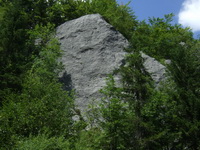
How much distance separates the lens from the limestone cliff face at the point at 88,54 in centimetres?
2725

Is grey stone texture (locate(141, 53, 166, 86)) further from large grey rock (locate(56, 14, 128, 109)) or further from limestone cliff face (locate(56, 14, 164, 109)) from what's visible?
large grey rock (locate(56, 14, 128, 109))

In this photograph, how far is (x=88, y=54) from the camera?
3020 cm

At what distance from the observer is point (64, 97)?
20625 millimetres

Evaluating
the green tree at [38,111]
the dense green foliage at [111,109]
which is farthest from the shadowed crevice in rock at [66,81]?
the green tree at [38,111]

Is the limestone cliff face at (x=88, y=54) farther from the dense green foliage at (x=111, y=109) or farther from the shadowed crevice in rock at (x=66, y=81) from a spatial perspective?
the dense green foliage at (x=111, y=109)

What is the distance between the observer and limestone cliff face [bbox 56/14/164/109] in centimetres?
2725

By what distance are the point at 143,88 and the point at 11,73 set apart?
471 inches

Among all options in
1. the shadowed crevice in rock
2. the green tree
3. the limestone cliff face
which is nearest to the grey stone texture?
the limestone cliff face

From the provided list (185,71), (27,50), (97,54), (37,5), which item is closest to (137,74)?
(185,71)

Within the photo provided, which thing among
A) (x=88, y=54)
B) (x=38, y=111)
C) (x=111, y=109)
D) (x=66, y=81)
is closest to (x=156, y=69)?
(x=88, y=54)

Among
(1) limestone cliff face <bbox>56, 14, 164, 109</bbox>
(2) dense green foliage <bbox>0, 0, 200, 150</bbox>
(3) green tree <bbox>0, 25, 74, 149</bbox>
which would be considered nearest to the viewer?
(2) dense green foliage <bbox>0, 0, 200, 150</bbox>

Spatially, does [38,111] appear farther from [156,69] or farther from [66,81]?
[156,69]

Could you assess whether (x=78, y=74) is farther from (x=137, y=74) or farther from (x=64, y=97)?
(x=137, y=74)

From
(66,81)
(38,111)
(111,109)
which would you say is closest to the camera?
(111,109)
